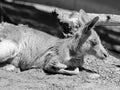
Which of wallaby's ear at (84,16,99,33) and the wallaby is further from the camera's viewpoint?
the wallaby

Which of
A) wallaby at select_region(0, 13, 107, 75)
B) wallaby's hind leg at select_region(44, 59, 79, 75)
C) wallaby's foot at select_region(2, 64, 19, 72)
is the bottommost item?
wallaby's foot at select_region(2, 64, 19, 72)

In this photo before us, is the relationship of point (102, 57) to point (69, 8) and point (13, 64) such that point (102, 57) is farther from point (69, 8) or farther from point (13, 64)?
point (69, 8)

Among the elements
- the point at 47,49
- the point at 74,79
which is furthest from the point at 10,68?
the point at 74,79

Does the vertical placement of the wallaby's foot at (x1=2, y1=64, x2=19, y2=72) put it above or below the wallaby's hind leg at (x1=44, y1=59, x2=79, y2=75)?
below

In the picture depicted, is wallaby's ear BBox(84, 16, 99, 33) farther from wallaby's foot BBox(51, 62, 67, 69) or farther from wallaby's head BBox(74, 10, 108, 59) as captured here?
wallaby's foot BBox(51, 62, 67, 69)

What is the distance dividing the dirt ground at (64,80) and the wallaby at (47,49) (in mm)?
207

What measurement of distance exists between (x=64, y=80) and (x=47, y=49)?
95 centimetres

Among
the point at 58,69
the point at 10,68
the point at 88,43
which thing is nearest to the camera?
the point at 58,69

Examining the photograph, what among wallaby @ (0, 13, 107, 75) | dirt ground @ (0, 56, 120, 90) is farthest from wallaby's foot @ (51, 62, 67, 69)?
dirt ground @ (0, 56, 120, 90)

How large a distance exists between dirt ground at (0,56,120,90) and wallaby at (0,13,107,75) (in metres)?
0.21

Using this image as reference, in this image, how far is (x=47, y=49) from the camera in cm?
746

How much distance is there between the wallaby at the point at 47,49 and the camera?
23.5 ft

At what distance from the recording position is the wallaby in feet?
23.5

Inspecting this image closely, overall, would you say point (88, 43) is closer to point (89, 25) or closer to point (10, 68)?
point (89, 25)
